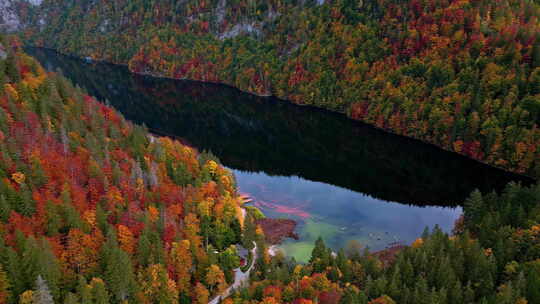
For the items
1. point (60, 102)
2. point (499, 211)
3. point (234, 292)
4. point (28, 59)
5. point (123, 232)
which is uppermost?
point (28, 59)

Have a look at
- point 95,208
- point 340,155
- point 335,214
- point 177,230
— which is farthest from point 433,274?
point 340,155

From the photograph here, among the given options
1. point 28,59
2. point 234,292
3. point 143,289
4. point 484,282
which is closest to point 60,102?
point 28,59

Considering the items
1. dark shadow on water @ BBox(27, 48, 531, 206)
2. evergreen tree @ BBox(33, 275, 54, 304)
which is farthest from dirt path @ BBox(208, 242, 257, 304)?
dark shadow on water @ BBox(27, 48, 531, 206)

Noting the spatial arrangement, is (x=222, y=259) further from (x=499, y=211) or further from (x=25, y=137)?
(x=499, y=211)

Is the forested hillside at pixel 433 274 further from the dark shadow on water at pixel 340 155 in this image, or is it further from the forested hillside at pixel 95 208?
the dark shadow on water at pixel 340 155

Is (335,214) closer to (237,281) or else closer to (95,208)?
(237,281)

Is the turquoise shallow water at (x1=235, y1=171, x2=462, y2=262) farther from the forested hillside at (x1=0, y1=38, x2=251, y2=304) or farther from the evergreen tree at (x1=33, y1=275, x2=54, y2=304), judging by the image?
the evergreen tree at (x1=33, y1=275, x2=54, y2=304)
